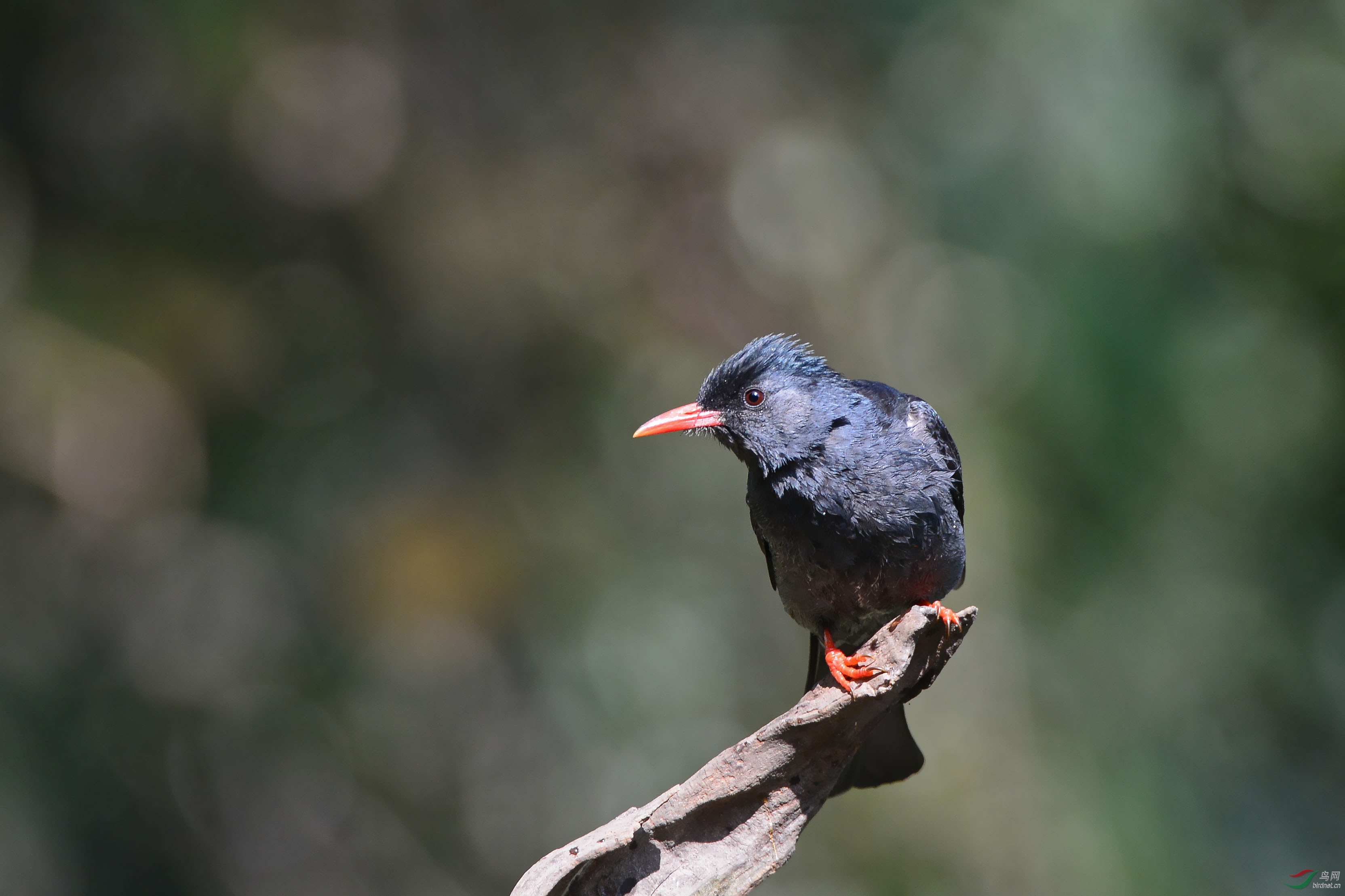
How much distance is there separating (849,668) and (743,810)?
540mm

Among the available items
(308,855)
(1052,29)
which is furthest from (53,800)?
(1052,29)

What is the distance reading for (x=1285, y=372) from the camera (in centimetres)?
714

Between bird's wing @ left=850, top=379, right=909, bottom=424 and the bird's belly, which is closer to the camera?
the bird's belly

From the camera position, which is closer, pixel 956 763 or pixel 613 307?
pixel 956 763

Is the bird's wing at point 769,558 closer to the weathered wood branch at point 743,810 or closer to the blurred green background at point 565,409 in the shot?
the weathered wood branch at point 743,810

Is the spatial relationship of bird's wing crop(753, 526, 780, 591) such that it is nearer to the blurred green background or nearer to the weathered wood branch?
the weathered wood branch

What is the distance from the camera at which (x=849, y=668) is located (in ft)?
10.9

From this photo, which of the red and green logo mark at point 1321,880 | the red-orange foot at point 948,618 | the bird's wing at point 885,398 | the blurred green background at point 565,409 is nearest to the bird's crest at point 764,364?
the bird's wing at point 885,398

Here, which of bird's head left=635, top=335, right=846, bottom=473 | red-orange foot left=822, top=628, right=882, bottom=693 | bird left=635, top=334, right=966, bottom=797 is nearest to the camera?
red-orange foot left=822, top=628, right=882, bottom=693

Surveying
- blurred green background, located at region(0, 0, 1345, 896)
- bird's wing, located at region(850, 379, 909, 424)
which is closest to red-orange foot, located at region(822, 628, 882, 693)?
bird's wing, located at region(850, 379, 909, 424)

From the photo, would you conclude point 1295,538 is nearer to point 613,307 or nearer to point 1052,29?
point 1052,29

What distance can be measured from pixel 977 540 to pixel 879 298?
187 cm

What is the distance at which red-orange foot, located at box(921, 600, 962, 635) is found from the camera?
3.29 metres

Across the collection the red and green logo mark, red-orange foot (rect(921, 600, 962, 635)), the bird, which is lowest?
the red and green logo mark
